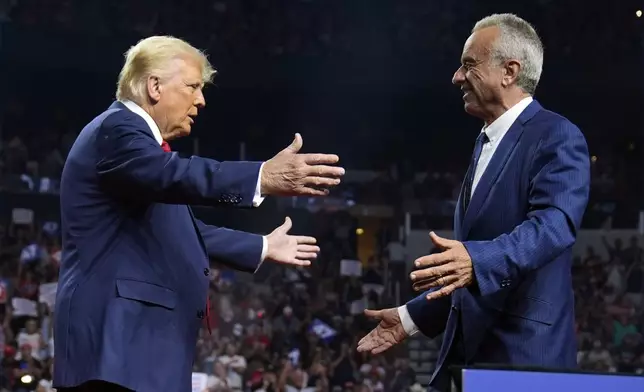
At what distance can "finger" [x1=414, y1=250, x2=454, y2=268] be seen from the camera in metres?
1.94

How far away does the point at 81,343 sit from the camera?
211 cm

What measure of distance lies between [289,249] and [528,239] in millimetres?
791

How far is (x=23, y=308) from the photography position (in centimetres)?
740

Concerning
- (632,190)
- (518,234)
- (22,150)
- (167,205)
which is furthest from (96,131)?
(632,190)

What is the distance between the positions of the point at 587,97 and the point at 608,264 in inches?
81.8

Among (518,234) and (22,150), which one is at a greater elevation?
(22,150)

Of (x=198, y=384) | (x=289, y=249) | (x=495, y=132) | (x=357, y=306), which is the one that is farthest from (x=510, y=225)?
(x=357, y=306)

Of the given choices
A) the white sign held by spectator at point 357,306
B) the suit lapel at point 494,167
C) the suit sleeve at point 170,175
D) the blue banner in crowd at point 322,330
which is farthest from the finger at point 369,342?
the white sign held by spectator at point 357,306

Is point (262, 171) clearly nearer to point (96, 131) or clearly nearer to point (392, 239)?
point (96, 131)

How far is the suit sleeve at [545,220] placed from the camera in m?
2.02

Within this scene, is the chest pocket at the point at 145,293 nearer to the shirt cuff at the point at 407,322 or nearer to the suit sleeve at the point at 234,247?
the suit sleeve at the point at 234,247

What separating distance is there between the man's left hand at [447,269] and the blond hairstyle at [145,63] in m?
0.74

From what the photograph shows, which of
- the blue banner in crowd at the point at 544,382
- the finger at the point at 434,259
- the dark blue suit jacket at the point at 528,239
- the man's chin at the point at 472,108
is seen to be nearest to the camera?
the blue banner in crowd at the point at 544,382

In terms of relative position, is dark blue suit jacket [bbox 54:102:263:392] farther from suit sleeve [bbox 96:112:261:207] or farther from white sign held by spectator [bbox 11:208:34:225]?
white sign held by spectator [bbox 11:208:34:225]
